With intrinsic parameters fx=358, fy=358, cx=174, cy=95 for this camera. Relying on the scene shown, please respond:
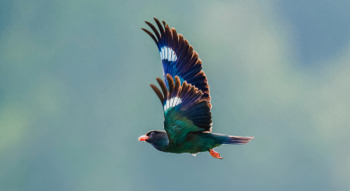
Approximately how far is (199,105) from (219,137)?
1.01 metres

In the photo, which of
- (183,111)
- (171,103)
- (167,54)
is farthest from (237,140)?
(167,54)

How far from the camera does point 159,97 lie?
5539 millimetres

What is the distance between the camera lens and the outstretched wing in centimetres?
578

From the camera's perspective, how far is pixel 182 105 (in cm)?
590

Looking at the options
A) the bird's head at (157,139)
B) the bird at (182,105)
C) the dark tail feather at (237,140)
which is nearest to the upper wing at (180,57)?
the bird at (182,105)

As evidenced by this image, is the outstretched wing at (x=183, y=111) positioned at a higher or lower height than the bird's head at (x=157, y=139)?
higher

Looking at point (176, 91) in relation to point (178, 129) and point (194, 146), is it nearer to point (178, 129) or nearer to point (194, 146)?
point (178, 129)

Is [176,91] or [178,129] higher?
[176,91]

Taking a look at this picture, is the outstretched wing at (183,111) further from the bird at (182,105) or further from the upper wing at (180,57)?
the upper wing at (180,57)

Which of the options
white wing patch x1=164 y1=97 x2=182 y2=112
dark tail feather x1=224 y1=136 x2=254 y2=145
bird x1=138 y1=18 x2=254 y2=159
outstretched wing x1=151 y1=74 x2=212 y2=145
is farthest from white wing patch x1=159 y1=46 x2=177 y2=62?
dark tail feather x1=224 y1=136 x2=254 y2=145

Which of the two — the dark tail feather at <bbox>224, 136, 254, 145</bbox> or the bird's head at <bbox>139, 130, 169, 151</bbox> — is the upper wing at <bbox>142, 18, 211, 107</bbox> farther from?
the bird's head at <bbox>139, 130, 169, 151</bbox>

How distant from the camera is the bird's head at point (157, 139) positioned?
6.38 m

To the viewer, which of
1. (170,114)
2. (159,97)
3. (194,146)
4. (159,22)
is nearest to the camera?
(159,97)

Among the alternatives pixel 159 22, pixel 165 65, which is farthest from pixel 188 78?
pixel 159 22
